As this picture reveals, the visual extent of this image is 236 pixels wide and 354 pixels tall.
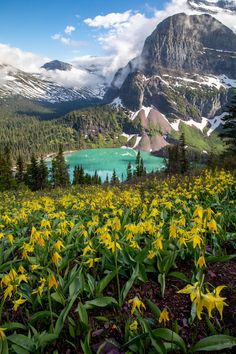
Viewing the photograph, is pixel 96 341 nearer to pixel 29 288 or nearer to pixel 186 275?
pixel 29 288

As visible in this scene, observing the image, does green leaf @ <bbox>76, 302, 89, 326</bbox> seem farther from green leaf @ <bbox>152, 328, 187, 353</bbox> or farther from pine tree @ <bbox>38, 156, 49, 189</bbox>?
pine tree @ <bbox>38, 156, 49, 189</bbox>

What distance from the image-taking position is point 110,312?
12.3 ft

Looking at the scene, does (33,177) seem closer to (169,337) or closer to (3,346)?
(3,346)

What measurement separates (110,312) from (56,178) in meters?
64.9

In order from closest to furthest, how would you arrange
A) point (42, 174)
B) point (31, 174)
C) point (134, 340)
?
point (134, 340) < point (31, 174) < point (42, 174)

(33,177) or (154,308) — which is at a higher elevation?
(154,308)

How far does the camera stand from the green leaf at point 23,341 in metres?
3.01

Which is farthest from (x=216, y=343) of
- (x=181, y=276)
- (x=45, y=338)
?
(x=45, y=338)

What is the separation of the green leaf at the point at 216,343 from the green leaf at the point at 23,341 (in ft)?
5.11

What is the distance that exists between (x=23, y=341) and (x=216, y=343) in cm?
184

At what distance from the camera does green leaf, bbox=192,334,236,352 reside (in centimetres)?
267

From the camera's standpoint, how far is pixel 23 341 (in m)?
3.05

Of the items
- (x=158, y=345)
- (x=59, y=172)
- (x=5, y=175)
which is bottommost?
(x=59, y=172)

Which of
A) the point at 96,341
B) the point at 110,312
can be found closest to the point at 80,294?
the point at 110,312
